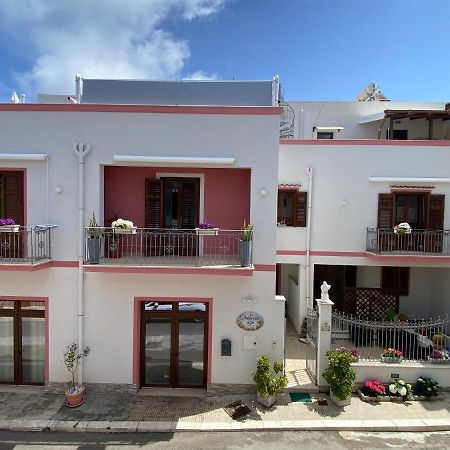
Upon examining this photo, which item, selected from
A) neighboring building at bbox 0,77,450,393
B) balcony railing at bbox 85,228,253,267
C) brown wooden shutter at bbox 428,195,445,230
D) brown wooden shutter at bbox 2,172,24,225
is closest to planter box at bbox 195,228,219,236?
neighboring building at bbox 0,77,450,393

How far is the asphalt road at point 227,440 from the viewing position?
7961mm

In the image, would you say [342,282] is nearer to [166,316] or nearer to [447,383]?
[447,383]

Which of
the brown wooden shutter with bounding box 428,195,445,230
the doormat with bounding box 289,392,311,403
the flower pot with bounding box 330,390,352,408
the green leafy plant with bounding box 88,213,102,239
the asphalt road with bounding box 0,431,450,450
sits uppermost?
the brown wooden shutter with bounding box 428,195,445,230

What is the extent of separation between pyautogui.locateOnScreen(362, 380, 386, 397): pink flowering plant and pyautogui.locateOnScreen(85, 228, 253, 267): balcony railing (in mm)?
5066

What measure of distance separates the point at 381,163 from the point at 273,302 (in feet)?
24.7

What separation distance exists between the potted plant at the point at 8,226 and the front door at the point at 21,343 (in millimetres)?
2355

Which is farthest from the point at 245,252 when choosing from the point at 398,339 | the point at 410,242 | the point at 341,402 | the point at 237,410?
the point at 410,242

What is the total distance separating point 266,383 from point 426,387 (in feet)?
15.1

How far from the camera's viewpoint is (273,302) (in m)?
9.84

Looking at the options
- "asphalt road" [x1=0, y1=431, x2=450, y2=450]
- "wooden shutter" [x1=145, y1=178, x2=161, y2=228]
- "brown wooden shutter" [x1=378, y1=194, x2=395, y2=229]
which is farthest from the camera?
"brown wooden shutter" [x1=378, y1=194, x2=395, y2=229]

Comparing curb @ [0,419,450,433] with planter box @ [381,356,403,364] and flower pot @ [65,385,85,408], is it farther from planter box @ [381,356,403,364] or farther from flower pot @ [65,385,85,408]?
planter box @ [381,356,403,364]

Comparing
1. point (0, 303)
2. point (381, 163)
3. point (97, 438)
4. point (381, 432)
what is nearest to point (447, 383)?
point (381, 432)

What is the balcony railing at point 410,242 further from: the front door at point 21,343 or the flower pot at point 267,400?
the front door at point 21,343

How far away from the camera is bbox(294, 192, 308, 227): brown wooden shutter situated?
45.5ft
